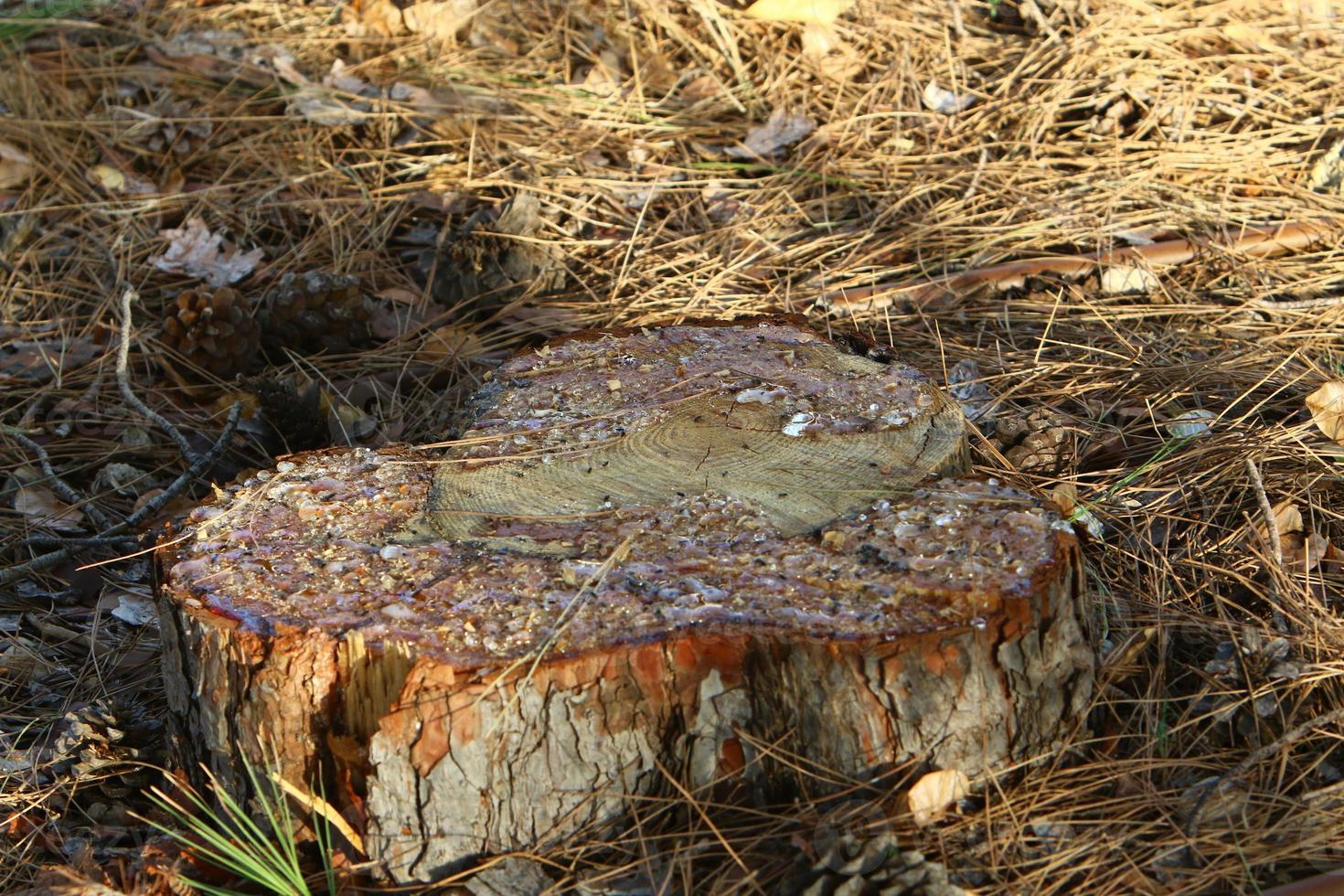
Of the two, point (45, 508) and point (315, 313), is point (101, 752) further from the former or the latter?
point (315, 313)

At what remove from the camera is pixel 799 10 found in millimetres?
3984

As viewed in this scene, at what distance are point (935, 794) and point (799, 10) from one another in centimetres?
312

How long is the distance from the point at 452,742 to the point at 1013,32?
3.52 meters

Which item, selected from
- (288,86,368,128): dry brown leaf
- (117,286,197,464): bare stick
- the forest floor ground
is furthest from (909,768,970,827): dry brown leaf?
(288,86,368,128): dry brown leaf

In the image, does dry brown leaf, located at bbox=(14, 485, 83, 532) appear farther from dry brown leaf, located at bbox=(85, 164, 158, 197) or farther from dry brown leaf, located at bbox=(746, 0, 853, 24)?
dry brown leaf, located at bbox=(746, 0, 853, 24)

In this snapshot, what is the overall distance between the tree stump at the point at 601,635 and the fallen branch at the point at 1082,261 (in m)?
1.26

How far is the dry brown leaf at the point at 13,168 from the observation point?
3512 millimetres

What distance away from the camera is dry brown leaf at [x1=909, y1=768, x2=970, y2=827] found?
154cm

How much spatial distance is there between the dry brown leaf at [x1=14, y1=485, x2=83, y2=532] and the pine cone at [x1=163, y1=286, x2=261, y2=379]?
0.50 meters

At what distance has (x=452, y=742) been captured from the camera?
150 cm

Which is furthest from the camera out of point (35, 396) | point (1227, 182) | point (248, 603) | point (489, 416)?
point (1227, 182)

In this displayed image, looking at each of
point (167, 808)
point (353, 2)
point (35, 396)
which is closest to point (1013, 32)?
point (353, 2)

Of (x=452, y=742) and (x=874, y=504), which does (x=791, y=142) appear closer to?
(x=874, y=504)

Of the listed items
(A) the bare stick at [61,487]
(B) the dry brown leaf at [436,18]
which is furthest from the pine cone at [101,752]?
(B) the dry brown leaf at [436,18]
